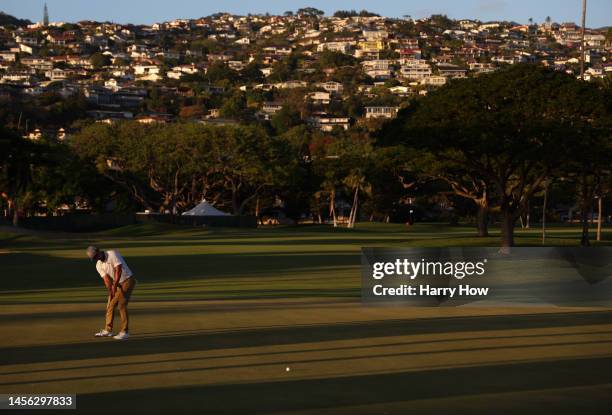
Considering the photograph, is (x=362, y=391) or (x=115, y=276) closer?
(x=362, y=391)

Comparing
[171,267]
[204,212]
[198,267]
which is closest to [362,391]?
[198,267]

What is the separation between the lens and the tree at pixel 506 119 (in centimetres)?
6388

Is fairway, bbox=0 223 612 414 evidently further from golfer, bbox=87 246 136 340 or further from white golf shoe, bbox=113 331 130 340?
golfer, bbox=87 246 136 340

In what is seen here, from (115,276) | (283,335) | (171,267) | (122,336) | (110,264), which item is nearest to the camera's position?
(110,264)

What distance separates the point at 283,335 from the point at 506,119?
47183 mm

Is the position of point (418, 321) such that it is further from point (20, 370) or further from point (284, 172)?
point (284, 172)

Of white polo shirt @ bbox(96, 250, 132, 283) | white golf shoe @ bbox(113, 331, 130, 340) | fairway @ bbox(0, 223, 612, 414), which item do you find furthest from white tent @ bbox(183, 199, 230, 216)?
white polo shirt @ bbox(96, 250, 132, 283)

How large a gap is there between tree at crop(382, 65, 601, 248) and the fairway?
33522 mm

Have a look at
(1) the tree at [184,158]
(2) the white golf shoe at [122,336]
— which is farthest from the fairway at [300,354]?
(1) the tree at [184,158]

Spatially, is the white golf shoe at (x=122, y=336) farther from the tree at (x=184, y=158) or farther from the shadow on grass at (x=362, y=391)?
the tree at (x=184, y=158)

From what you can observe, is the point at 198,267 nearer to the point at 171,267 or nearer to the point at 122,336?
the point at 171,267

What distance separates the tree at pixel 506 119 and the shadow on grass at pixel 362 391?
4902 centimetres

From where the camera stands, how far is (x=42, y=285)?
36281mm

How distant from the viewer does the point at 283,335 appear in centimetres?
1961
